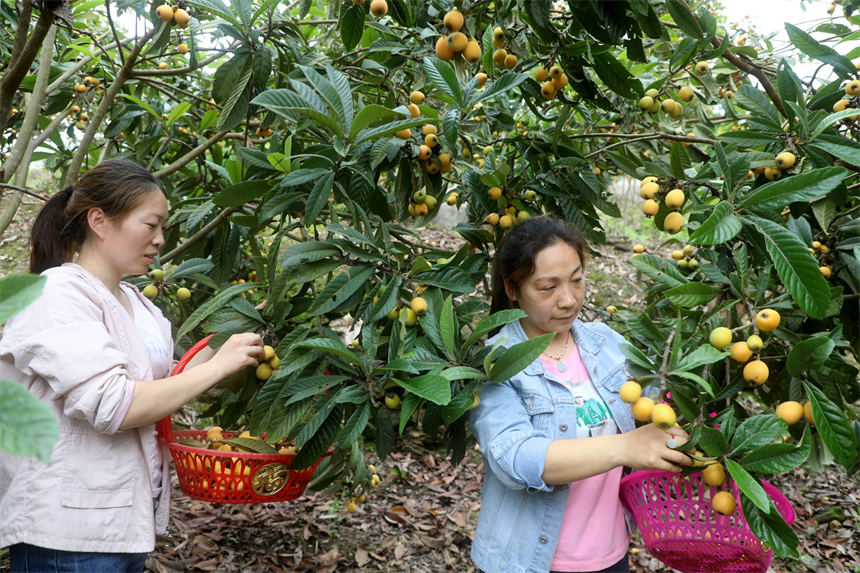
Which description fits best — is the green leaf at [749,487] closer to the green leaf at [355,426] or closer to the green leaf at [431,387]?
the green leaf at [431,387]

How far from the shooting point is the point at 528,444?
1.36m

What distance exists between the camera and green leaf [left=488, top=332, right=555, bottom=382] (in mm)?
1349

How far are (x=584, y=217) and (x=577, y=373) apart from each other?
30.2 inches

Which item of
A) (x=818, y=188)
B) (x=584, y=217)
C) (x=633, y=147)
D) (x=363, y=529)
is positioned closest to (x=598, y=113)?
(x=633, y=147)

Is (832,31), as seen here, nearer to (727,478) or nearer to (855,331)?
(855,331)

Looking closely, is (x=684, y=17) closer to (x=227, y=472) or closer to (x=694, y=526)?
(x=694, y=526)

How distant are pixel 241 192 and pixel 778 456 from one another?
1.41m

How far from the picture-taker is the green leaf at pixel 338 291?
5.39 feet

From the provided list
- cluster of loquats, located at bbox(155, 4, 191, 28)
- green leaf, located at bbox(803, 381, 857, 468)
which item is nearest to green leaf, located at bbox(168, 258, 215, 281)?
cluster of loquats, located at bbox(155, 4, 191, 28)

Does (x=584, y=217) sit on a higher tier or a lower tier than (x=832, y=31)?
lower

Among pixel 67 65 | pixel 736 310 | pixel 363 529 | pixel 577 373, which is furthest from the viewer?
pixel 363 529

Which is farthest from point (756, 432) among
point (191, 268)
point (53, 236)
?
point (191, 268)

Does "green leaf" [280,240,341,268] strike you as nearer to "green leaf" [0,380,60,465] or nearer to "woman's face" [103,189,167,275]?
"woman's face" [103,189,167,275]

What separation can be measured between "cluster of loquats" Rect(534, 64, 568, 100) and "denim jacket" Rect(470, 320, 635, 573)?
0.84 metres
